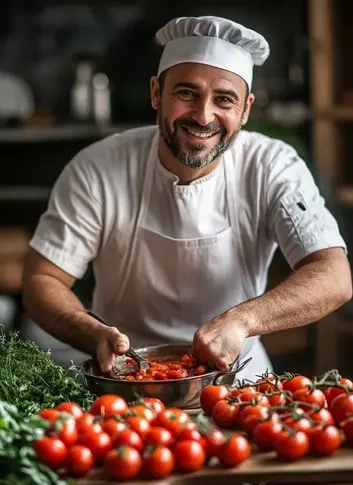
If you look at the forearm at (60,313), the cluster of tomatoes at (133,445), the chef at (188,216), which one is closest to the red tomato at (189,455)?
the cluster of tomatoes at (133,445)

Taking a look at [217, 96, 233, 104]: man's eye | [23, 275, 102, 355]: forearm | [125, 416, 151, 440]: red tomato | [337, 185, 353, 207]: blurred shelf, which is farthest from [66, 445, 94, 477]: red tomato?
[337, 185, 353, 207]: blurred shelf

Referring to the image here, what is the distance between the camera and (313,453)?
76.1 inches

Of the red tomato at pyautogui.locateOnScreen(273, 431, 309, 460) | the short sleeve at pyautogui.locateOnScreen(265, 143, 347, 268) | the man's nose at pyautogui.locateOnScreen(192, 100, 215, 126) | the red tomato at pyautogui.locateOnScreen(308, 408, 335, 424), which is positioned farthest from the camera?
the short sleeve at pyautogui.locateOnScreen(265, 143, 347, 268)

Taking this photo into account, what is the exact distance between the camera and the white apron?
306 centimetres

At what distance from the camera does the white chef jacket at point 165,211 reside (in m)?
3.03

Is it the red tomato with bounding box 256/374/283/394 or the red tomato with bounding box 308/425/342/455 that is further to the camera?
the red tomato with bounding box 256/374/283/394

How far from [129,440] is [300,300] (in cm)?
107

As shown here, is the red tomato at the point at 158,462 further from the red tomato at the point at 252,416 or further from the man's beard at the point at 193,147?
the man's beard at the point at 193,147

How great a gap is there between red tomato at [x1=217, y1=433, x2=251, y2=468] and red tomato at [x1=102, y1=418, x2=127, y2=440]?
0.19 meters

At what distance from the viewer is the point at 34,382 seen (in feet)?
7.57

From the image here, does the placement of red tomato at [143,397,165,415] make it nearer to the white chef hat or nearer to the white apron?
the white apron

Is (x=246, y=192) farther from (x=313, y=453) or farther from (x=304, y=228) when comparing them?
(x=313, y=453)

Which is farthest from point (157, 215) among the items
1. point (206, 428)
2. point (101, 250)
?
point (206, 428)

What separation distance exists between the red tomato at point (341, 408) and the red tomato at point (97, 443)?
48 centimetres
